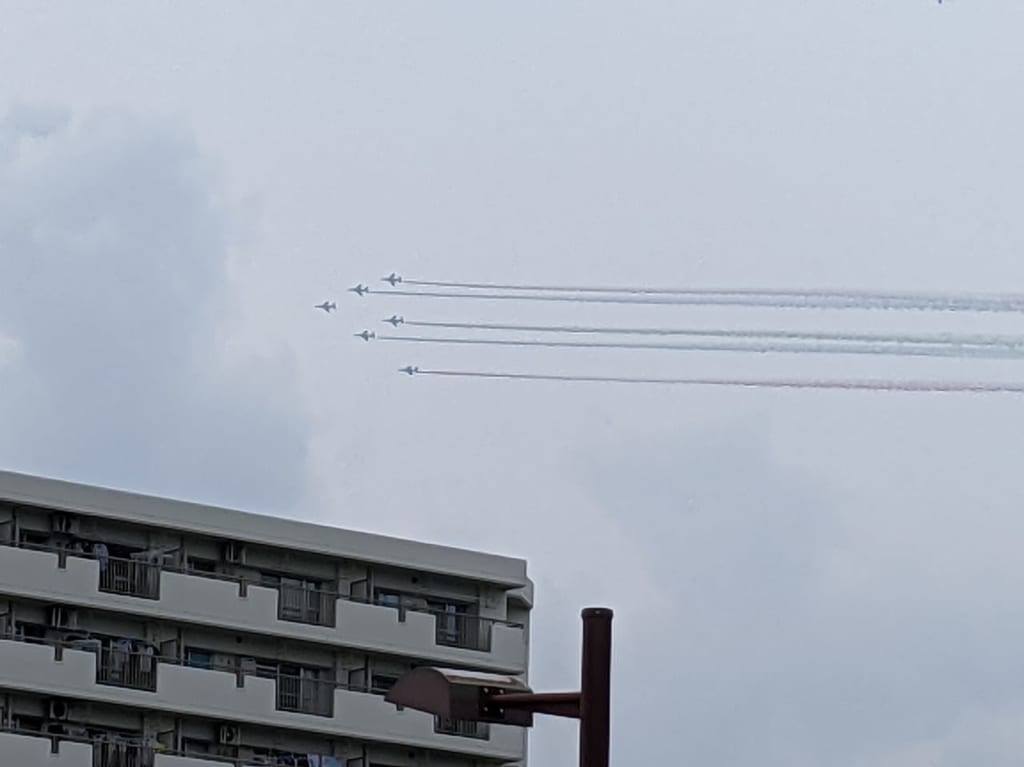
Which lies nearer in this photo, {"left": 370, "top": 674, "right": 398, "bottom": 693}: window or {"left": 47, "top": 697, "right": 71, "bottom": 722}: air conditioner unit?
{"left": 47, "top": 697, "right": 71, "bottom": 722}: air conditioner unit

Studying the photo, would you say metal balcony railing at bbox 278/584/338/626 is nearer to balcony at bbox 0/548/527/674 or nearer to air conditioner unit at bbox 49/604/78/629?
balcony at bbox 0/548/527/674

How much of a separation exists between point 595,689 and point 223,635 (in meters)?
47.3

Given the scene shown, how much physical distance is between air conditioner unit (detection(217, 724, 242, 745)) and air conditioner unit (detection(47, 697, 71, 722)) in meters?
4.26

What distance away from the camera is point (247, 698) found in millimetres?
57625

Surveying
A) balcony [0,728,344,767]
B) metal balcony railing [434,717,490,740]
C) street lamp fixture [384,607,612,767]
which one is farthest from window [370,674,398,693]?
street lamp fixture [384,607,612,767]

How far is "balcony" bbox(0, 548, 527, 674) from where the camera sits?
178 feet

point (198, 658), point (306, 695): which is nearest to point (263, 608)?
point (198, 658)

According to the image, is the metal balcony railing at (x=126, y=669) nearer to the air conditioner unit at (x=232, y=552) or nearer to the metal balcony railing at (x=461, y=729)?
the air conditioner unit at (x=232, y=552)

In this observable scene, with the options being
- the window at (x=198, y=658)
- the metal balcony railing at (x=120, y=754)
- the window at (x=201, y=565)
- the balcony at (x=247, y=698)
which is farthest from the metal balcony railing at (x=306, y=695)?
the metal balcony railing at (x=120, y=754)

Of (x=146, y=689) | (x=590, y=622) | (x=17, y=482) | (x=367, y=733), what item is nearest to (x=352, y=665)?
(x=367, y=733)

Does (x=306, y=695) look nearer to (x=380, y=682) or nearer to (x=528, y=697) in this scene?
(x=380, y=682)

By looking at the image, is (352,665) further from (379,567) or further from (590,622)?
(590,622)

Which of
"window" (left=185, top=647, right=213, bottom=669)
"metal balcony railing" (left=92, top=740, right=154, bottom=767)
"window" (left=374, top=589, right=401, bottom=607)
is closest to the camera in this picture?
"metal balcony railing" (left=92, top=740, right=154, bottom=767)

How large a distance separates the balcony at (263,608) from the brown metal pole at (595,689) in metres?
43.7
